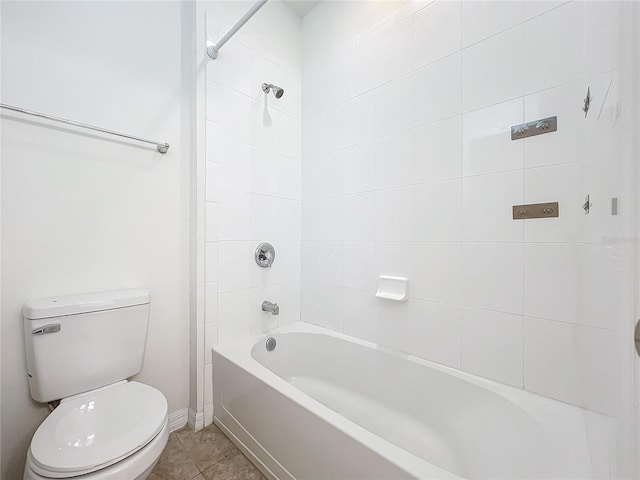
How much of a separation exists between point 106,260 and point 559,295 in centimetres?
202

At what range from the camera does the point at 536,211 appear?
3.72ft

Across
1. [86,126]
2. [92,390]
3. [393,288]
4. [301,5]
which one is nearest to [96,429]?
[92,390]

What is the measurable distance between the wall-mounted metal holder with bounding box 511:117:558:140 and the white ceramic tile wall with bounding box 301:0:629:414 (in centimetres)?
3

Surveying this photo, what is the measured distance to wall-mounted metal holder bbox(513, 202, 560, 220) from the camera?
1.10m

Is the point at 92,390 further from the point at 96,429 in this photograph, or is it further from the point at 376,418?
the point at 376,418

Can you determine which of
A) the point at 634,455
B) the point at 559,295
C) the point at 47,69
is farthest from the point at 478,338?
the point at 47,69

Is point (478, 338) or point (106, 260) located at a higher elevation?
point (106, 260)

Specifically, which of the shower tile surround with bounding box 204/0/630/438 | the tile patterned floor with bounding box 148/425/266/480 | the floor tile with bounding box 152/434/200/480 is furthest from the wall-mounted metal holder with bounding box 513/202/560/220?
the floor tile with bounding box 152/434/200/480

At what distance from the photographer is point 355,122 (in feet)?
5.77

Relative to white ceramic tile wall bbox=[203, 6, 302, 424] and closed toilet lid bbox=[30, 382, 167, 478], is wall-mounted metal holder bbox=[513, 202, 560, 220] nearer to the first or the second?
white ceramic tile wall bbox=[203, 6, 302, 424]

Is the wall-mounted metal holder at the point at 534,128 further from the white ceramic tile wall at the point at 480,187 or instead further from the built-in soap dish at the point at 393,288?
the built-in soap dish at the point at 393,288

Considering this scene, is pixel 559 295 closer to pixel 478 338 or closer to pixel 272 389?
pixel 478 338

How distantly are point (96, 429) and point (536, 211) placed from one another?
1874 millimetres

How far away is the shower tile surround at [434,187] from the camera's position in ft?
3.39
